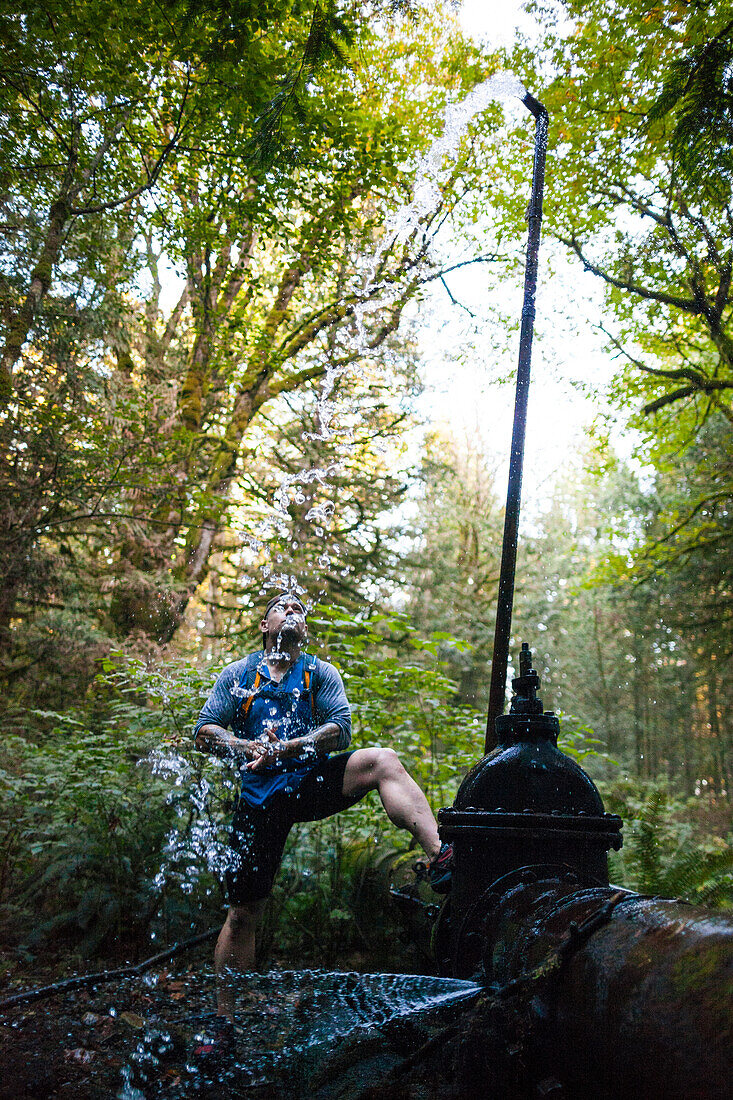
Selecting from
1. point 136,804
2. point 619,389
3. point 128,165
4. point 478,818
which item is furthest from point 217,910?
point 619,389

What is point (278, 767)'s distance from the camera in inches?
118

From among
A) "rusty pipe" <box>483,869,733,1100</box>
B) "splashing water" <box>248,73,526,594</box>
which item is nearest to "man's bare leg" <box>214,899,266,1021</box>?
"rusty pipe" <box>483,869,733,1100</box>

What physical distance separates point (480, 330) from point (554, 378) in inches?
34.5

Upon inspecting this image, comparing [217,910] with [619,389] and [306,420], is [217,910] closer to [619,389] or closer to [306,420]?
[306,420]

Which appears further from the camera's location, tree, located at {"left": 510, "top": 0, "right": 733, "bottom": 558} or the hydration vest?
tree, located at {"left": 510, "top": 0, "right": 733, "bottom": 558}

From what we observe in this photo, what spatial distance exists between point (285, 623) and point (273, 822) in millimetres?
1003

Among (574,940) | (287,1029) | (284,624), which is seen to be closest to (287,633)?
(284,624)

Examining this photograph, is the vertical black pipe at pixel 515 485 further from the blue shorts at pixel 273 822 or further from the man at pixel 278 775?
the blue shorts at pixel 273 822

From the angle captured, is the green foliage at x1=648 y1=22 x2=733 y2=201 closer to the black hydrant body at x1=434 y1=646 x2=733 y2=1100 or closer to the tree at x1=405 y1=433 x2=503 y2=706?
the black hydrant body at x1=434 y1=646 x2=733 y2=1100

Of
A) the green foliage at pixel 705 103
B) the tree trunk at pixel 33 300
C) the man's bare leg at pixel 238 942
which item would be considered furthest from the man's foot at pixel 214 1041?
the green foliage at pixel 705 103

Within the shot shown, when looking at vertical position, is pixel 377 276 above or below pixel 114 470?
above

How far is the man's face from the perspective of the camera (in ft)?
11.3

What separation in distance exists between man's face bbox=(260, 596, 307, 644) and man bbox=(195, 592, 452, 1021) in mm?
244

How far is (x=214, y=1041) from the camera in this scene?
2.45 meters
